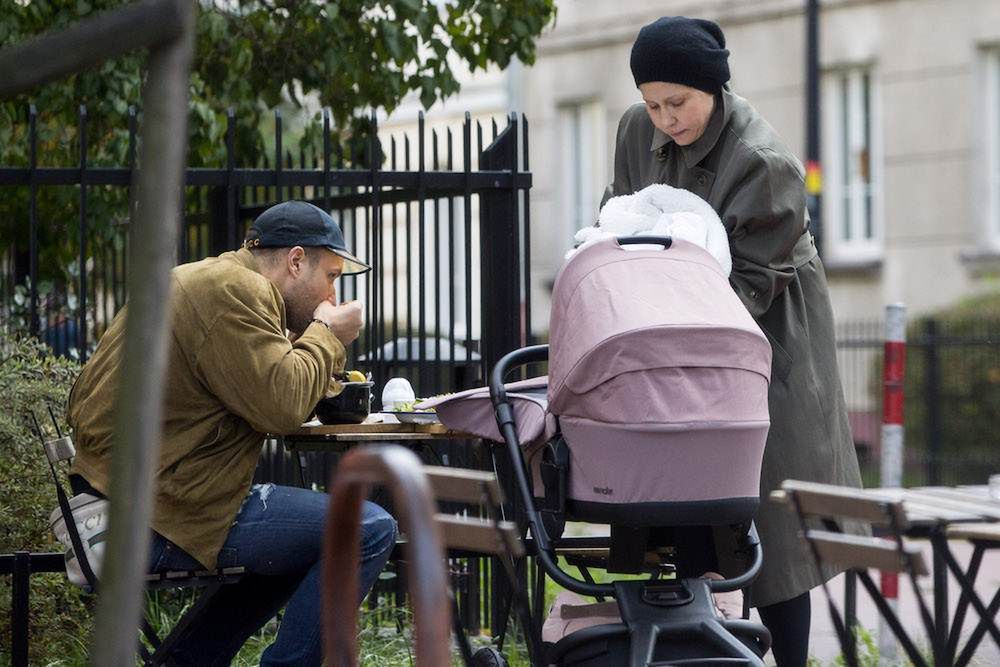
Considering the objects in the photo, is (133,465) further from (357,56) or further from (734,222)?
(357,56)

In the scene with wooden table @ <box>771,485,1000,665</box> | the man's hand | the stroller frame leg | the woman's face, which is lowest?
the stroller frame leg

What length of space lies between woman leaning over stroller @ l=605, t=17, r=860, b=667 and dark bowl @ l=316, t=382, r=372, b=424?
3.41 feet

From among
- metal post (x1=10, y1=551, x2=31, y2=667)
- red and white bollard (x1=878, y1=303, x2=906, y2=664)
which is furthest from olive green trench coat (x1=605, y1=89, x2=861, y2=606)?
metal post (x1=10, y1=551, x2=31, y2=667)

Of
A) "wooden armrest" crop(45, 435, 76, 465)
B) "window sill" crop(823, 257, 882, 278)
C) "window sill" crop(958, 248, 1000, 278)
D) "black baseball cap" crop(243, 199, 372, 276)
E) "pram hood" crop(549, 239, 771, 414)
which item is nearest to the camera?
"pram hood" crop(549, 239, 771, 414)

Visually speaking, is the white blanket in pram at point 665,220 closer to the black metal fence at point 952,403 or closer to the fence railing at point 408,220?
the fence railing at point 408,220

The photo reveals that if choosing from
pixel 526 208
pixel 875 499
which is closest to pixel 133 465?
pixel 875 499

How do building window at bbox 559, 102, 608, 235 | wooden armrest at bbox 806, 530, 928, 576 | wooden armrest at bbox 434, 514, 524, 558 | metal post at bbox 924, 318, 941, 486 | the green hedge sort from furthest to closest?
building window at bbox 559, 102, 608, 235 → metal post at bbox 924, 318, 941, 486 → the green hedge → wooden armrest at bbox 434, 514, 524, 558 → wooden armrest at bbox 806, 530, 928, 576

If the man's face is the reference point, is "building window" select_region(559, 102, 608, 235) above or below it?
above

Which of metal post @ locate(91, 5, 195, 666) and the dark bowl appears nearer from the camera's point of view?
metal post @ locate(91, 5, 195, 666)

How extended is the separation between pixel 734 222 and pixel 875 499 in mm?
1496

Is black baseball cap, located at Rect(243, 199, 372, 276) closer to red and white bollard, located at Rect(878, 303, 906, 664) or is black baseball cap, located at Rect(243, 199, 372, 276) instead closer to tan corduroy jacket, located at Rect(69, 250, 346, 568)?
tan corduroy jacket, located at Rect(69, 250, 346, 568)

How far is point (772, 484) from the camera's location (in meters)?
4.55

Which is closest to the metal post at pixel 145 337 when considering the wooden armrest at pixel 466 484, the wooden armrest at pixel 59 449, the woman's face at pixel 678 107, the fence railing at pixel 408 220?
the wooden armrest at pixel 466 484

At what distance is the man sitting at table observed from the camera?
4.29 metres
